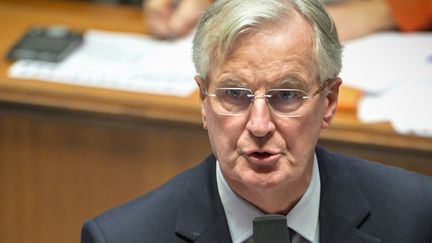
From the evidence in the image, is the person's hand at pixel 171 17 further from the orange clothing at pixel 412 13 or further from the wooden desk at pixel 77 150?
the orange clothing at pixel 412 13

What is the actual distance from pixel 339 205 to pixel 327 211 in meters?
0.03

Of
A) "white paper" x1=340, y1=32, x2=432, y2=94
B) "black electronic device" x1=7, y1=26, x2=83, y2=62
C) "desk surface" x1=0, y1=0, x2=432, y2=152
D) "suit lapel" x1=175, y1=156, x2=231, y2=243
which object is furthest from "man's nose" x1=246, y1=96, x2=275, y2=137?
"black electronic device" x1=7, y1=26, x2=83, y2=62

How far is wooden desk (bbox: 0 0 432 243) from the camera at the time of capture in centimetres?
311

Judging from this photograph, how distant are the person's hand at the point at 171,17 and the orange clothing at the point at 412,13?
2.01 feet

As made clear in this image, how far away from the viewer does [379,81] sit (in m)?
3.10

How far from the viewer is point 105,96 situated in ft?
10.3

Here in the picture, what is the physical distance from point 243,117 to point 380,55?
1.45 meters

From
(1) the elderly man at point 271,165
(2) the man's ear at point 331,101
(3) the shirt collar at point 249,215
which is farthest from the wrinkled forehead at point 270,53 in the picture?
(3) the shirt collar at point 249,215

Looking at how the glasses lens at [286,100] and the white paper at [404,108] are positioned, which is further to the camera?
the white paper at [404,108]

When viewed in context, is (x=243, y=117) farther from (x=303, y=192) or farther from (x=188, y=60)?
(x=188, y=60)

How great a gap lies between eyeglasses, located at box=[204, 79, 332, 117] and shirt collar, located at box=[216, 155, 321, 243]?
0.63ft

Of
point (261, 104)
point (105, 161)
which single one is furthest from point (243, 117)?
point (105, 161)

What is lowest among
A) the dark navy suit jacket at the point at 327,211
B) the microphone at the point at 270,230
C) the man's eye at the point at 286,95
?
the dark navy suit jacket at the point at 327,211

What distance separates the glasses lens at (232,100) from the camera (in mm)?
1872
